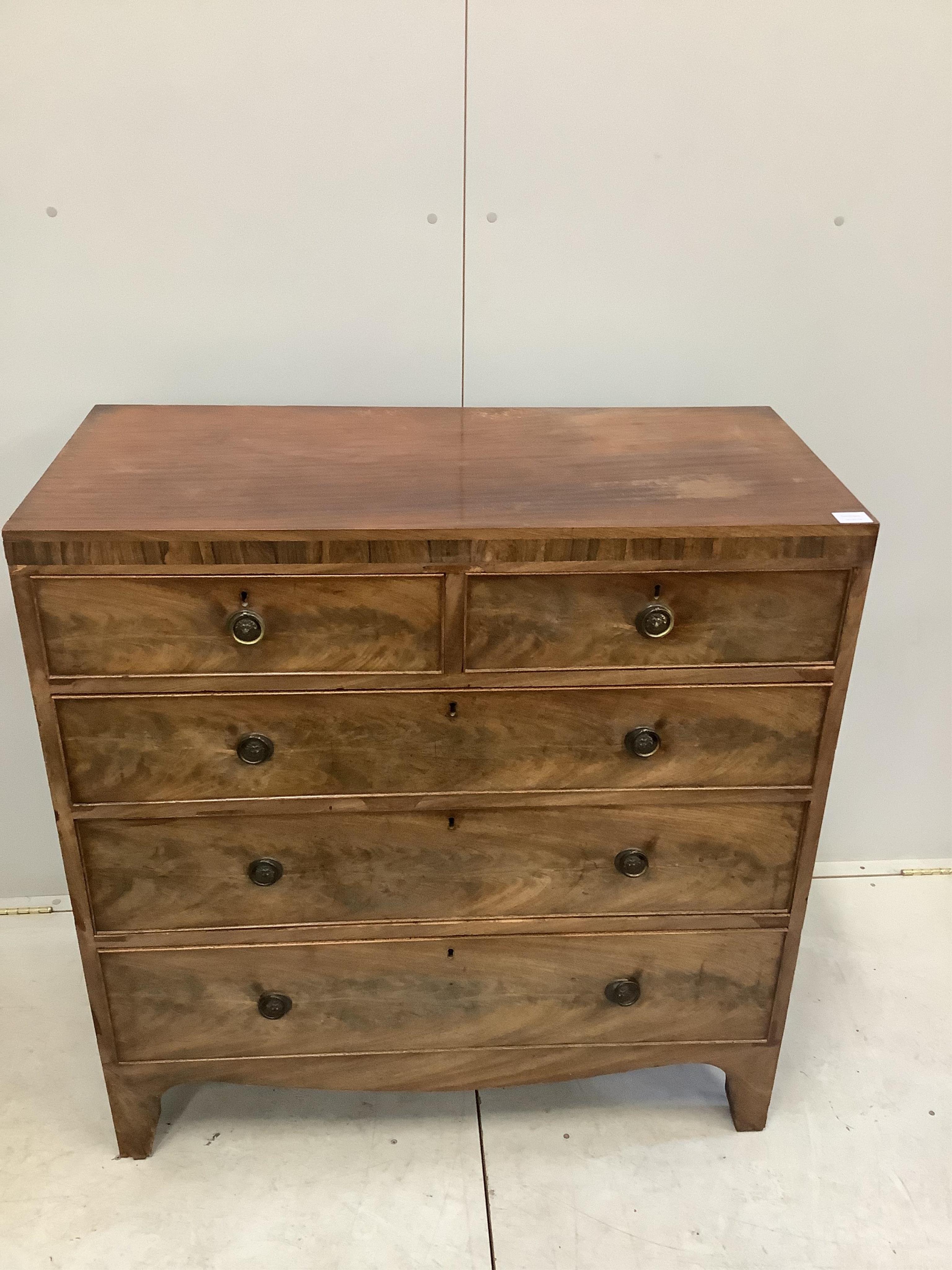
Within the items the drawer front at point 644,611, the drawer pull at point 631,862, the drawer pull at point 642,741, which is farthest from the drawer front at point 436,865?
the drawer front at point 644,611

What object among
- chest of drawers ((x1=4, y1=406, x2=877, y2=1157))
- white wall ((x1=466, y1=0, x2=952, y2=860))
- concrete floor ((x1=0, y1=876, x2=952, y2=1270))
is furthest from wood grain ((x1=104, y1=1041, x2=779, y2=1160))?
white wall ((x1=466, y1=0, x2=952, y2=860))

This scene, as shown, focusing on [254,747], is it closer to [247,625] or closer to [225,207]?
[247,625]

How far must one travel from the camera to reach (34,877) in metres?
2.33

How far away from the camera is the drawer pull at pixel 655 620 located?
1.48m

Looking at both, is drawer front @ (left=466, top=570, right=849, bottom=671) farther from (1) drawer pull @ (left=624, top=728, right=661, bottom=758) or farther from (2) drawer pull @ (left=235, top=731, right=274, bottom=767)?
(2) drawer pull @ (left=235, top=731, right=274, bottom=767)

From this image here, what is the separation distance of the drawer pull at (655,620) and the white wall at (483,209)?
2.05 ft

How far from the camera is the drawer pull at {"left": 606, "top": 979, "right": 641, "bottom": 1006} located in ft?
5.79

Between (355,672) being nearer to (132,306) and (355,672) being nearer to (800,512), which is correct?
(800,512)

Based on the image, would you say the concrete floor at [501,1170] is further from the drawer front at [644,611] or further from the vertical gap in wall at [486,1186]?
the drawer front at [644,611]

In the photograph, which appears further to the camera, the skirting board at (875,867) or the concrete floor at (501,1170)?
the skirting board at (875,867)

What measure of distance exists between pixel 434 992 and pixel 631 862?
37cm

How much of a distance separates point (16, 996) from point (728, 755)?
1427 mm

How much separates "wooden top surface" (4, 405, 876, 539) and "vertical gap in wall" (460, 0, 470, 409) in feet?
0.51

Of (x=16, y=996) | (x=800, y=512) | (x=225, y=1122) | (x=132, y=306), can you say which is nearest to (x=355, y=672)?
(x=800, y=512)
